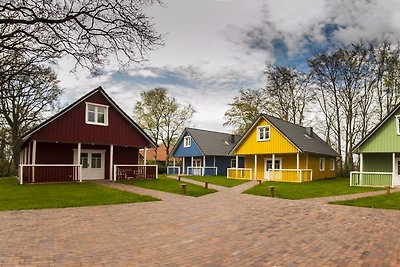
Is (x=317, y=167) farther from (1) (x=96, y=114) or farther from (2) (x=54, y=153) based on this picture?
(2) (x=54, y=153)

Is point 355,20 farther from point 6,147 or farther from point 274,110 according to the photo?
point 6,147

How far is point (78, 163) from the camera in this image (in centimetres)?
2091

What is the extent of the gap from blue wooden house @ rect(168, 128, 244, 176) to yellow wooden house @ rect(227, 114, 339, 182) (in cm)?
607

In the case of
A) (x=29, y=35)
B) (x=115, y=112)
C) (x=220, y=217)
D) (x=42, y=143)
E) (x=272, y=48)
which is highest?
(x=272, y=48)

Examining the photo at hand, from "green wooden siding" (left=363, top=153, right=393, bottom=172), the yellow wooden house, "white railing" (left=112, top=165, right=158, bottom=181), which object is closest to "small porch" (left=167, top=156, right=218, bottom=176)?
the yellow wooden house

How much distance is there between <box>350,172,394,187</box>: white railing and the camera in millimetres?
21844

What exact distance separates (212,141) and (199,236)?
3213cm

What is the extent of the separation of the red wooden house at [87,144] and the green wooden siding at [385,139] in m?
14.9

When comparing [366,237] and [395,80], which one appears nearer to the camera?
[366,237]

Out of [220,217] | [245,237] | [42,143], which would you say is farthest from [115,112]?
[245,237]

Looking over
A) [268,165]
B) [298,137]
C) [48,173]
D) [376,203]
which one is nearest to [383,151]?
[298,137]

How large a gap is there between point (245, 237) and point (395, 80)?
29.3m

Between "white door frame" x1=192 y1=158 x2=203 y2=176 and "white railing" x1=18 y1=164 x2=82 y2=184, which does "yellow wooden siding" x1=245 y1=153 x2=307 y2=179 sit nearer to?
"white door frame" x1=192 y1=158 x2=203 y2=176

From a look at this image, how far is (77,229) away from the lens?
318 inches
